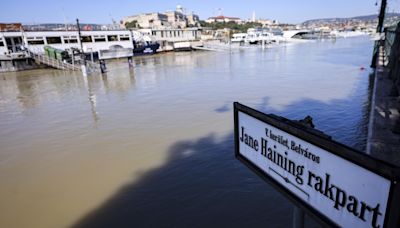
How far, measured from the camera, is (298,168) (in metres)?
1.68

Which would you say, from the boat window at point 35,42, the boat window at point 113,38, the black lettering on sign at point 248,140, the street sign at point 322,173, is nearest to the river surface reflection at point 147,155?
the black lettering on sign at point 248,140

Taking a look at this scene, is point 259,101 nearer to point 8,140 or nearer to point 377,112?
point 377,112

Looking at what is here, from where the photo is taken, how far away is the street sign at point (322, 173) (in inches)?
47.8

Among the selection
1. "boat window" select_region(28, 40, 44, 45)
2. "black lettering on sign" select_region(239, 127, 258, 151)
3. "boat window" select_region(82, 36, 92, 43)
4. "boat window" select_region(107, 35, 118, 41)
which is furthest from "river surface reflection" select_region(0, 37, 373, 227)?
"boat window" select_region(107, 35, 118, 41)

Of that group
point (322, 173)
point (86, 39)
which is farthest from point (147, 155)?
point (86, 39)

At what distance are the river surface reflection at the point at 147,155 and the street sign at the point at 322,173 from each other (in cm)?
369

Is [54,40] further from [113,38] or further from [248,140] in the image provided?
[248,140]

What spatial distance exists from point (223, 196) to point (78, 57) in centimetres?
3390

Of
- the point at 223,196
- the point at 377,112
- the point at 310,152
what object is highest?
the point at 310,152

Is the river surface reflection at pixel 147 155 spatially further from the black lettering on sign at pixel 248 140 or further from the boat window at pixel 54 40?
the boat window at pixel 54 40

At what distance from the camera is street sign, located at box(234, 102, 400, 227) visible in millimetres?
1214

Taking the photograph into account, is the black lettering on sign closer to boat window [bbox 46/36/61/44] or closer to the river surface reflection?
the river surface reflection

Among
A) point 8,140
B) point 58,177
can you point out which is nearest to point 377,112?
point 58,177

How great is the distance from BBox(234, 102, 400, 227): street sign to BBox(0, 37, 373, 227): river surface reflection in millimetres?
3687
